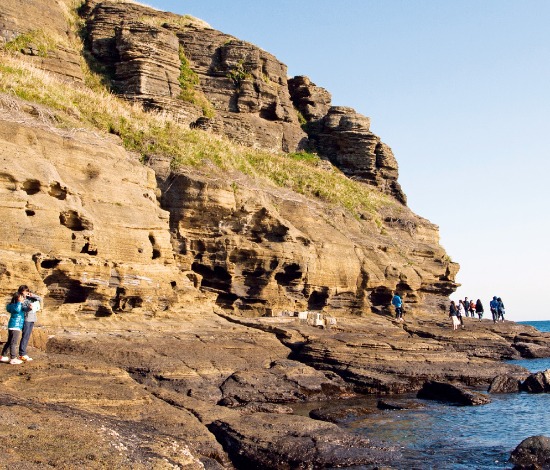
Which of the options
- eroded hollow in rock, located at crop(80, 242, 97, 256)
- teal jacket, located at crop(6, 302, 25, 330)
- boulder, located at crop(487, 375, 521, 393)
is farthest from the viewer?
boulder, located at crop(487, 375, 521, 393)

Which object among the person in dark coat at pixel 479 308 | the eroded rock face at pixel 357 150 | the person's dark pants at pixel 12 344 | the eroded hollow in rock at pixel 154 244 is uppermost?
the eroded rock face at pixel 357 150

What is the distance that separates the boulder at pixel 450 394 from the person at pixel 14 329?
1434cm

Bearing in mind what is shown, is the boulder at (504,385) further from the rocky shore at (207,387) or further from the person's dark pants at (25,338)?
the person's dark pants at (25,338)

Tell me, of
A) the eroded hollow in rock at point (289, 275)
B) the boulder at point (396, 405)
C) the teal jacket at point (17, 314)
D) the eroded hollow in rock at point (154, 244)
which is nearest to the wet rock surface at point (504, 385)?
the boulder at point (396, 405)

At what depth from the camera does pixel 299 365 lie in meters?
20.9

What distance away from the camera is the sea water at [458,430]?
1416 centimetres

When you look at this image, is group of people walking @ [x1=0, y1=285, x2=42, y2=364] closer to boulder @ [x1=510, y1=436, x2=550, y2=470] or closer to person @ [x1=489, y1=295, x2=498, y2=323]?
boulder @ [x1=510, y1=436, x2=550, y2=470]

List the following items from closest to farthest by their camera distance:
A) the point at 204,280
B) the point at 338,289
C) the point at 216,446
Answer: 1. the point at 216,446
2. the point at 204,280
3. the point at 338,289

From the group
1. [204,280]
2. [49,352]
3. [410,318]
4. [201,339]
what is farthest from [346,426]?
[410,318]

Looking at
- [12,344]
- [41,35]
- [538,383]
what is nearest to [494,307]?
[538,383]

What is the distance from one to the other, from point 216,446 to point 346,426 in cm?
526

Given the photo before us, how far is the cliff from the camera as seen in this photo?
517 inches

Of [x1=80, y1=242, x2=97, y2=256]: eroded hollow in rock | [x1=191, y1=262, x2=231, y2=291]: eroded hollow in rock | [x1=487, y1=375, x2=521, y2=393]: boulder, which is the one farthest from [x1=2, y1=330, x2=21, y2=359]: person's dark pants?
[x1=487, y1=375, x2=521, y2=393]: boulder

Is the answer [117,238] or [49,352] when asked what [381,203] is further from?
[49,352]
